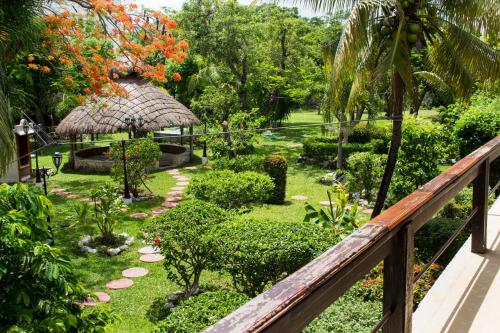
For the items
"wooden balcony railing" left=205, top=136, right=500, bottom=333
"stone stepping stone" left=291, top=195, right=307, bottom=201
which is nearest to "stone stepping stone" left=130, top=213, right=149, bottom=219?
"stone stepping stone" left=291, top=195, right=307, bottom=201

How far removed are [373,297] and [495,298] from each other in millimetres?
2164

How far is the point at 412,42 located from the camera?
7953mm

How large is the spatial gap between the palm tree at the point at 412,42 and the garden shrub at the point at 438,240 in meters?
1.31

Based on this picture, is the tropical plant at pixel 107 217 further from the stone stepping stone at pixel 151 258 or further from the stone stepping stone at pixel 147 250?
the stone stepping stone at pixel 151 258

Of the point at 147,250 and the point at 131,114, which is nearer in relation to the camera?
the point at 147,250

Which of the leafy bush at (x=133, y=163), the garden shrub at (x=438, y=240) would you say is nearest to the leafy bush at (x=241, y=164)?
the leafy bush at (x=133, y=163)

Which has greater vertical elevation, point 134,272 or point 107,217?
point 107,217

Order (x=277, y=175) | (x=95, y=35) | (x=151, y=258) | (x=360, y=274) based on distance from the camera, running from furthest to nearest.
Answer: (x=277, y=175), (x=95, y=35), (x=151, y=258), (x=360, y=274)

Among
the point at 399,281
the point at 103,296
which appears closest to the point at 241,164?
the point at 103,296

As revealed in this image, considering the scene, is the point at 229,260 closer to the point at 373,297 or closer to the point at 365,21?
the point at 373,297

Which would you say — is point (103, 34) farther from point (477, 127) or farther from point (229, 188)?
point (477, 127)

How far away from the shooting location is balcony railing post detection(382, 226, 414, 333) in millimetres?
1552

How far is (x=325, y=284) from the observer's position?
41.1 inches

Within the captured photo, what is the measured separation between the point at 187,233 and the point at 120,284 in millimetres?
2059
